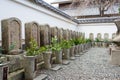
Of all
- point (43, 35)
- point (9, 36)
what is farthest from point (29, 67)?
point (43, 35)

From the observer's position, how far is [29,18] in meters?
6.86

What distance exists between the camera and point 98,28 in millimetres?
16391

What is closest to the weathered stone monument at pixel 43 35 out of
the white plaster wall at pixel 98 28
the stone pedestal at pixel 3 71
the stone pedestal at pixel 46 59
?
the stone pedestal at pixel 46 59

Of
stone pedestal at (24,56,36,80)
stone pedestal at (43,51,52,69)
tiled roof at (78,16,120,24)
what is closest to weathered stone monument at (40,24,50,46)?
stone pedestal at (43,51,52,69)

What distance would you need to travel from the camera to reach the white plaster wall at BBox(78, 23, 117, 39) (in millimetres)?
15798

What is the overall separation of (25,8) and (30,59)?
11.6 feet

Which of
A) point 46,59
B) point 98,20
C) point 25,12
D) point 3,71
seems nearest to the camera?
point 3,71

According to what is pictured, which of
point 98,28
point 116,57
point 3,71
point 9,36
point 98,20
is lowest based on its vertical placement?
point 116,57

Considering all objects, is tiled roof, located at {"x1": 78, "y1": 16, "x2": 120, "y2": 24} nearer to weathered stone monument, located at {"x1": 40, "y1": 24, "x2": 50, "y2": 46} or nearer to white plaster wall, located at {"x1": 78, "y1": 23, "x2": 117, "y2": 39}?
white plaster wall, located at {"x1": 78, "y1": 23, "x2": 117, "y2": 39}

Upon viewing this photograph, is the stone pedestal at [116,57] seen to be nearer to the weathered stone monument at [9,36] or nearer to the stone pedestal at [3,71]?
the weathered stone monument at [9,36]

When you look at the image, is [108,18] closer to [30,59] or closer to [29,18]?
[29,18]

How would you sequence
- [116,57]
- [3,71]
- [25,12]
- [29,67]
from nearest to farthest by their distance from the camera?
1. [3,71]
2. [29,67]
3. [116,57]
4. [25,12]

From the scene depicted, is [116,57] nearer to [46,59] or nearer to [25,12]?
[46,59]

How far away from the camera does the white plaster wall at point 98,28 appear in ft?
51.8
